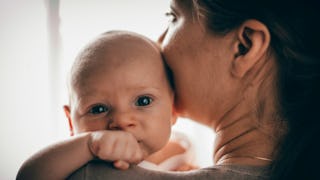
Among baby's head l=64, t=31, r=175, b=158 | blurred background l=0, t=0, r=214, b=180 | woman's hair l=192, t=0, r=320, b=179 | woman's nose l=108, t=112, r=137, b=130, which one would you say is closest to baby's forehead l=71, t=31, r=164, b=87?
baby's head l=64, t=31, r=175, b=158

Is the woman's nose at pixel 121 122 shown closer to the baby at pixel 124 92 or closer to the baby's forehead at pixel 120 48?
the baby at pixel 124 92

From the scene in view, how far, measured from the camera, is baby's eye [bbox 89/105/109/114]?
111cm

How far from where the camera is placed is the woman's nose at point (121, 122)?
3.46 ft

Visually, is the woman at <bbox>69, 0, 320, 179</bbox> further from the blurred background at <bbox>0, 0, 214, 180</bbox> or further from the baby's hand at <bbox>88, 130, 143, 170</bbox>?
the blurred background at <bbox>0, 0, 214, 180</bbox>

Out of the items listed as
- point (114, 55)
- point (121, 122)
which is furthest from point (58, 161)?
point (114, 55)

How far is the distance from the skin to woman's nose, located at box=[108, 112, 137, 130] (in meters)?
0.17

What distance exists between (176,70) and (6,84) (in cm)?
69

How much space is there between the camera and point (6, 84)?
1.53 metres

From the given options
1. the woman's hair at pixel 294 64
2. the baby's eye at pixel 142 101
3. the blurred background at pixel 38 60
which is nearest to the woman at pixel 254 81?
the woman's hair at pixel 294 64

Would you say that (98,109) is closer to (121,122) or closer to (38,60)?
(121,122)

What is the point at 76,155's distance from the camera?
917 millimetres

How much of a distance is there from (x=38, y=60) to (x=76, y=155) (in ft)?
2.37

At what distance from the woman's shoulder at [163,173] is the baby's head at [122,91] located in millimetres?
145

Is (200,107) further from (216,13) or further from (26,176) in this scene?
(26,176)
